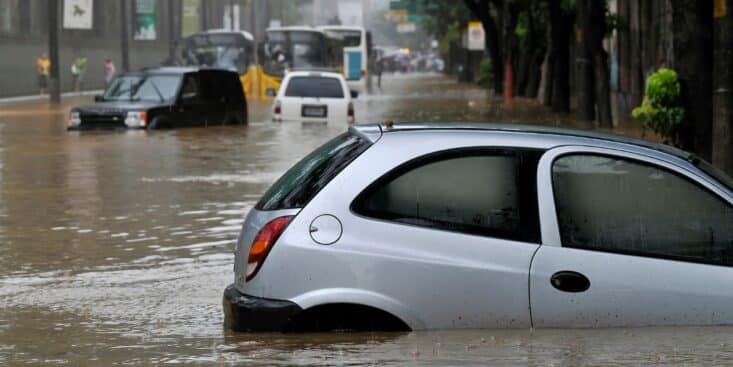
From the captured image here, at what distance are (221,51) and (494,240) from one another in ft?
174

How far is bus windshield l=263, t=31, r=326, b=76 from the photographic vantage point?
6022 centimetres

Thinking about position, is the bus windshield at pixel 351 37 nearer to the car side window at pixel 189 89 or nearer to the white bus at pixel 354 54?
the white bus at pixel 354 54

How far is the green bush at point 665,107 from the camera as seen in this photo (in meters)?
16.7

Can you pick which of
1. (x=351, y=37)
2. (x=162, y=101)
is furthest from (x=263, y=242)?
(x=351, y=37)

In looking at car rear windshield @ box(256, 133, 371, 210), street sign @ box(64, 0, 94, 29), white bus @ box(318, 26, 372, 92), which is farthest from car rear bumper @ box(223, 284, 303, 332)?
white bus @ box(318, 26, 372, 92)

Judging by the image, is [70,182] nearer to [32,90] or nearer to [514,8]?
[514,8]

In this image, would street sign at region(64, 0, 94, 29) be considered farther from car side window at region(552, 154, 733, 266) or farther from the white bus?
car side window at region(552, 154, 733, 266)

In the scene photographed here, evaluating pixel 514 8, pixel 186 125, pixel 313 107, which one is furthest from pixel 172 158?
pixel 514 8

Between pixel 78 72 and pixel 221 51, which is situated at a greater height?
pixel 221 51

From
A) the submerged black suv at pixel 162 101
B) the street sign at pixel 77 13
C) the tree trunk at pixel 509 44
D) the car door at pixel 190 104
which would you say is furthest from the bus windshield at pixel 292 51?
the car door at pixel 190 104

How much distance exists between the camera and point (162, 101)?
3148 centimetres

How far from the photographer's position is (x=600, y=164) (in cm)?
728

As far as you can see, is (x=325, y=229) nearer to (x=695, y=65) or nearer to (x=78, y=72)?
(x=695, y=65)

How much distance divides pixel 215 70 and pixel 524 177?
88.4 ft
